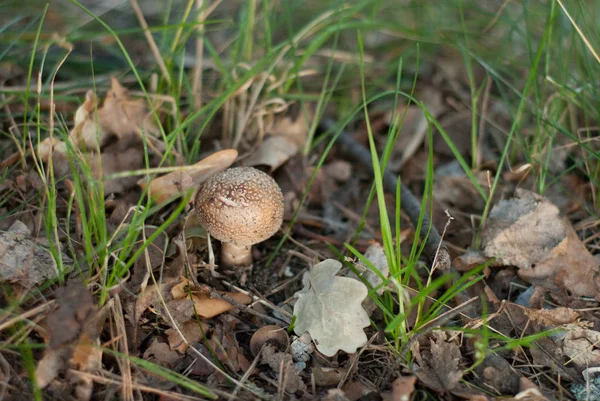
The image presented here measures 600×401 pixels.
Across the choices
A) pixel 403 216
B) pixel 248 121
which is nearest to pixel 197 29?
pixel 248 121

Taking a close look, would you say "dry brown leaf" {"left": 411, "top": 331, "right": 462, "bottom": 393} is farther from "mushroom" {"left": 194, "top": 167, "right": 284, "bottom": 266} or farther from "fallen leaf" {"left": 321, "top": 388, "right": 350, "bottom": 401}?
"mushroom" {"left": 194, "top": 167, "right": 284, "bottom": 266}

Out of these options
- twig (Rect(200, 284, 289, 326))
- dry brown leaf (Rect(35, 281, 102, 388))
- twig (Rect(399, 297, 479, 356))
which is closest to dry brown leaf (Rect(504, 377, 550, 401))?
twig (Rect(399, 297, 479, 356))

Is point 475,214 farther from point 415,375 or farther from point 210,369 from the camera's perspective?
point 210,369

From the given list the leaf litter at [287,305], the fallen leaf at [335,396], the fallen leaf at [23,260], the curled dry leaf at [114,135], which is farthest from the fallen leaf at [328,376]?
the curled dry leaf at [114,135]

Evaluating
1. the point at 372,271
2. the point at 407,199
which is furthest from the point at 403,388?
the point at 407,199

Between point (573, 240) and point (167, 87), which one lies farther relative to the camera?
point (167, 87)
